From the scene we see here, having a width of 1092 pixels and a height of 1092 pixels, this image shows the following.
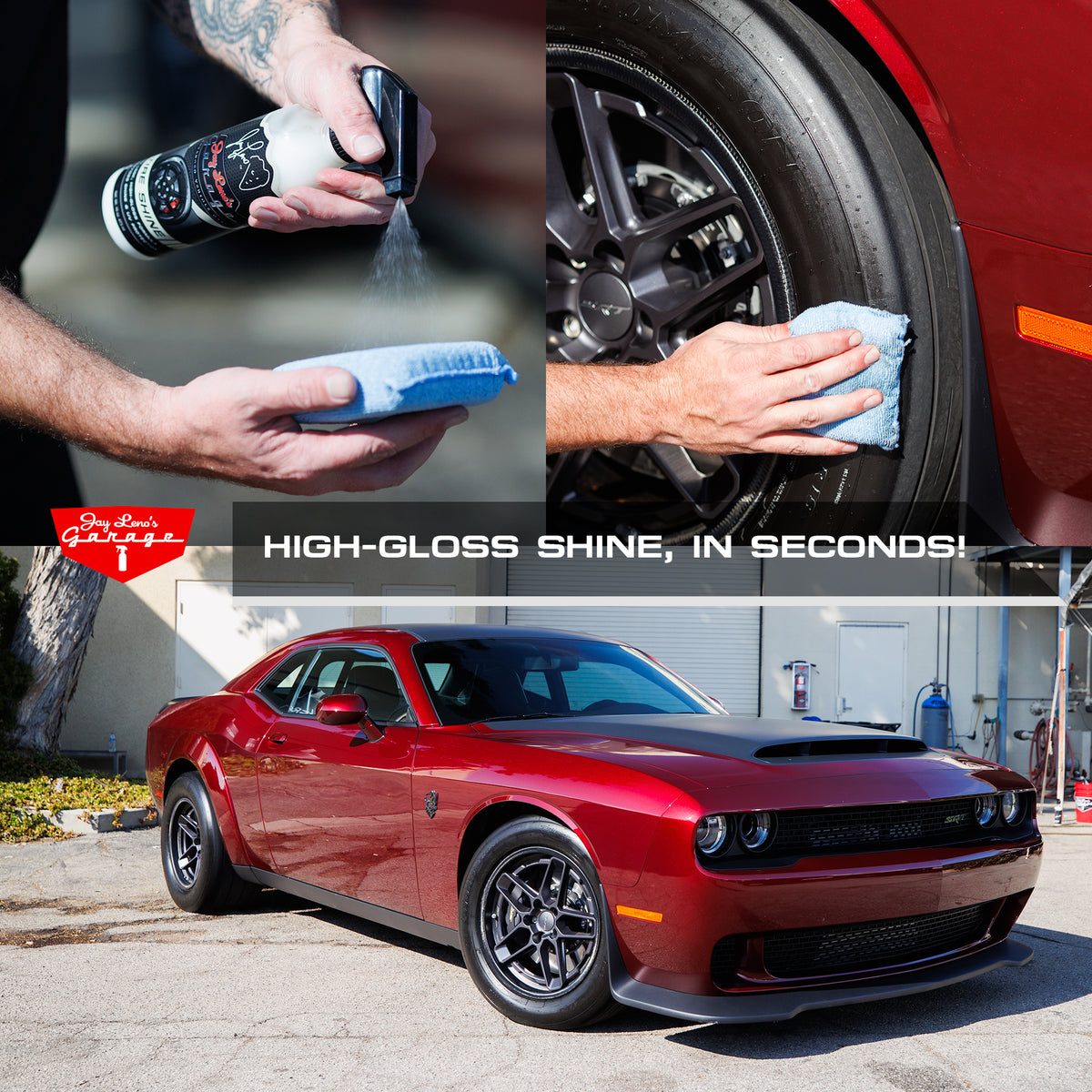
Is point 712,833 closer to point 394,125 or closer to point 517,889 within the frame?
point 517,889

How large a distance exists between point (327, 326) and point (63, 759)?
6.06 m

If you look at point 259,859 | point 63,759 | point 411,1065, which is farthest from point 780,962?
point 63,759

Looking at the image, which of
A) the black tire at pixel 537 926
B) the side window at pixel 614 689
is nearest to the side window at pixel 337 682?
the side window at pixel 614 689

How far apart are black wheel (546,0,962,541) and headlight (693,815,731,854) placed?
1789 millimetres

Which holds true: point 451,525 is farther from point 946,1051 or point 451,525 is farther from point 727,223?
point 946,1051

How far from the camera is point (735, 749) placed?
351 centimetres

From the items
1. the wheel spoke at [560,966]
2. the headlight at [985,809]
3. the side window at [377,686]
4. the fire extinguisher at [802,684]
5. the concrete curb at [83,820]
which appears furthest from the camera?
the fire extinguisher at [802,684]

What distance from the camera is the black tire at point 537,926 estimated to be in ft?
10.9

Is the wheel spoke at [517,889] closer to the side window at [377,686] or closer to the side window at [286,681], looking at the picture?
the side window at [377,686]

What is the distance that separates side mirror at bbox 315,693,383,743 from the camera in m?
4.15

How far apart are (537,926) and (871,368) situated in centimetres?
231

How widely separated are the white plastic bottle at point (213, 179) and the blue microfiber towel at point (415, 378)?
2.62 ft

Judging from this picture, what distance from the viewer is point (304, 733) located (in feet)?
15.0

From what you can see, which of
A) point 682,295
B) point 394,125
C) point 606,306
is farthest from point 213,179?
point 682,295
